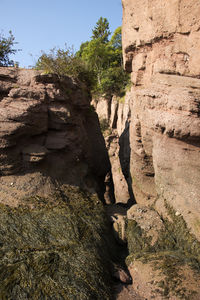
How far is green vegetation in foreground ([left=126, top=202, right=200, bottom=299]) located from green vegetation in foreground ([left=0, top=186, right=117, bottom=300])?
29.7 inches

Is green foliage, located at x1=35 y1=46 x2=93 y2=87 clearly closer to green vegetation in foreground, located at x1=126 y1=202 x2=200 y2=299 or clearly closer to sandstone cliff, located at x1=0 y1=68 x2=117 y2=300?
sandstone cliff, located at x1=0 y1=68 x2=117 y2=300

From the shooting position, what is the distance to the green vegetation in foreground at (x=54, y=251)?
174 inches

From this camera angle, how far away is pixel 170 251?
19.7 feet

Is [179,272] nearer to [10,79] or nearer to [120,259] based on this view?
[120,259]

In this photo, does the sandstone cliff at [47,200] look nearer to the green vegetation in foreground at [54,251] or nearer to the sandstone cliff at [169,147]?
the green vegetation in foreground at [54,251]

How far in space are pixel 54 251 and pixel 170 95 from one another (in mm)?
4588

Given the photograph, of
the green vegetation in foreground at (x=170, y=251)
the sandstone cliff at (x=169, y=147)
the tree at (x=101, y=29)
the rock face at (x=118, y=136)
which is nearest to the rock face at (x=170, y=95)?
the sandstone cliff at (x=169, y=147)

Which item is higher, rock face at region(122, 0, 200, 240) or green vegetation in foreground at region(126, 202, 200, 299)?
rock face at region(122, 0, 200, 240)

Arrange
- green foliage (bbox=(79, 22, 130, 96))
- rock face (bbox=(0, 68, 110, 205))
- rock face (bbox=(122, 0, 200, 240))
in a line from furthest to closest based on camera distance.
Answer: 1. green foliage (bbox=(79, 22, 130, 96))
2. rock face (bbox=(0, 68, 110, 205))
3. rock face (bbox=(122, 0, 200, 240))

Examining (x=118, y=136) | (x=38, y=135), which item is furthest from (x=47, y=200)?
(x=118, y=136)

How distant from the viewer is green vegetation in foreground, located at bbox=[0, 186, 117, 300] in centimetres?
443

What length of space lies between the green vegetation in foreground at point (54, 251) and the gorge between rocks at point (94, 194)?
0.02 meters

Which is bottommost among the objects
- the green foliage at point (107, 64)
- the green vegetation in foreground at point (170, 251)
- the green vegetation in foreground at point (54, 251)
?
the green vegetation in foreground at point (170, 251)

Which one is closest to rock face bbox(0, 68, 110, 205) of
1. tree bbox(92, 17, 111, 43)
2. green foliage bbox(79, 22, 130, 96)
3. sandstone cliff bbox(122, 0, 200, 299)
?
sandstone cliff bbox(122, 0, 200, 299)
